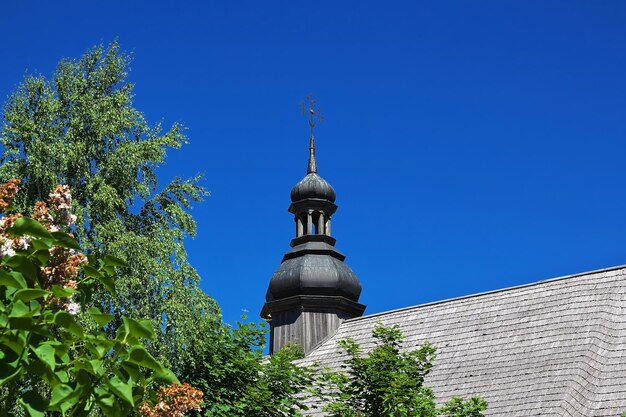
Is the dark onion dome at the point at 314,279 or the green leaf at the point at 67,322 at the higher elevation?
the dark onion dome at the point at 314,279

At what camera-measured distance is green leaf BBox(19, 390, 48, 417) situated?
10.1ft

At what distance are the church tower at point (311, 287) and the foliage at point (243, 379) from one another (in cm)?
1010

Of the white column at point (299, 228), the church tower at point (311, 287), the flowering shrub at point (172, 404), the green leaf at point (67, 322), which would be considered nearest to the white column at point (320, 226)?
the church tower at point (311, 287)

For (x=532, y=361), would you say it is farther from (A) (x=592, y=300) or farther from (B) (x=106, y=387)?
(B) (x=106, y=387)

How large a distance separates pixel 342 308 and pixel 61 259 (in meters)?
21.3

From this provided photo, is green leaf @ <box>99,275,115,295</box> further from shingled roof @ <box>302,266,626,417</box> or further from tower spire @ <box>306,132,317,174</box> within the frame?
tower spire @ <box>306,132,317,174</box>

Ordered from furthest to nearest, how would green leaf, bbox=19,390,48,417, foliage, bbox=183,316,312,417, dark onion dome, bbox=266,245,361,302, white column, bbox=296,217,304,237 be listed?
white column, bbox=296,217,304,237 → dark onion dome, bbox=266,245,361,302 → foliage, bbox=183,316,312,417 → green leaf, bbox=19,390,48,417

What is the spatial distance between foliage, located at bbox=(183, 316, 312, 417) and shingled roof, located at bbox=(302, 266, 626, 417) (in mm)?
4320

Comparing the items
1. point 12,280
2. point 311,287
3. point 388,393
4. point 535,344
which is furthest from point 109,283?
point 311,287

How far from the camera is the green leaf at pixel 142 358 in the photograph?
10.5 ft

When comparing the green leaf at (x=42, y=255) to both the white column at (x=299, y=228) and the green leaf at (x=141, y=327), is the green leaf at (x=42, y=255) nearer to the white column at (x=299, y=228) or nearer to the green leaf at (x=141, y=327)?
the green leaf at (x=141, y=327)

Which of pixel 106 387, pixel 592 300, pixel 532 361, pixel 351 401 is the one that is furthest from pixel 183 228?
pixel 106 387

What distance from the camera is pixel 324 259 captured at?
25875mm

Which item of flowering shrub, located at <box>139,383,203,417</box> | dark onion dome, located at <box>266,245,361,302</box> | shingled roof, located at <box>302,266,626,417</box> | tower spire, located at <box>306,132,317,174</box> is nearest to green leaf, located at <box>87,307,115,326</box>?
flowering shrub, located at <box>139,383,203,417</box>
